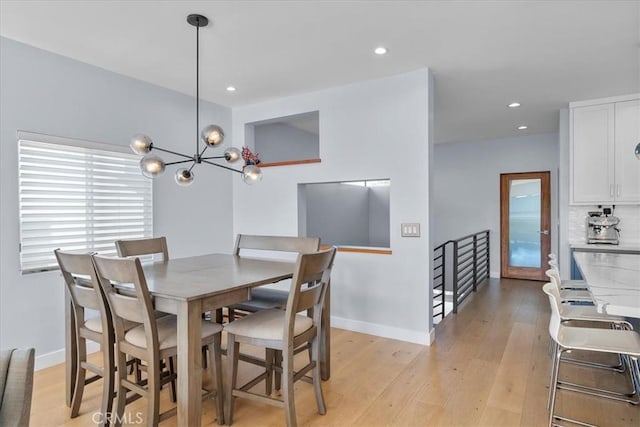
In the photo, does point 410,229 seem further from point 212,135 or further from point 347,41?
point 212,135

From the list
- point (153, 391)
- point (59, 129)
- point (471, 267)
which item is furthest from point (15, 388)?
point (471, 267)

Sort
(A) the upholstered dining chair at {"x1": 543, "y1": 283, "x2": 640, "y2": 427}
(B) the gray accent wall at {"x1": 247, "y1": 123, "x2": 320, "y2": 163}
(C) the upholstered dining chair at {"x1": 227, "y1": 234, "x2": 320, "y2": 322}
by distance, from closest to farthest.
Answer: (A) the upholstered dining chair at {"x1": 543, "y1": 283, "x2": 640, "y2": 427} → (C) the upholstered dining chair at {"x1": 227, "y1": 234, "x2": 320, "y2": 322} → (B) the gray accent wall at {"x1": 247, "y1": 123, "x2": 320, "y2": 163}

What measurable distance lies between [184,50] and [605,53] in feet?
11.3

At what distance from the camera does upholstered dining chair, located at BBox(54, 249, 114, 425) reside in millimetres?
2029

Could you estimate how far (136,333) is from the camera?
202 centimetres

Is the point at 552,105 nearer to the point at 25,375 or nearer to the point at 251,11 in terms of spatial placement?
the point at 251,11

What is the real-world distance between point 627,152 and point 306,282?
13.8 ft

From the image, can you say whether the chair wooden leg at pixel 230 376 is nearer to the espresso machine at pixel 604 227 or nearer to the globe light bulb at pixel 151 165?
the globe light bulb at pixel 151 165

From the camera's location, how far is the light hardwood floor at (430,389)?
222 cm

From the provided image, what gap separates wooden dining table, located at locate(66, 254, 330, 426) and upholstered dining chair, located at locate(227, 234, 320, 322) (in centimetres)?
29

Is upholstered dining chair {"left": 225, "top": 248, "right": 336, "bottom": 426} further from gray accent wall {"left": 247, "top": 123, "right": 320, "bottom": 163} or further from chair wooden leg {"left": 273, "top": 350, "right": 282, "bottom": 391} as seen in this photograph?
gray accent wall {"left": 247, "top": 123, "right": 320, "bottom": 163}

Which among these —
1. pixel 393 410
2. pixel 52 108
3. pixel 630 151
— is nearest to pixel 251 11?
pixel 52 108

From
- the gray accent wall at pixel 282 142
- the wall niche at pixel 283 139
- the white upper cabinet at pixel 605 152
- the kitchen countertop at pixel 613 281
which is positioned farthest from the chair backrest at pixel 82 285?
the white upper cabinet at pixel 605 152

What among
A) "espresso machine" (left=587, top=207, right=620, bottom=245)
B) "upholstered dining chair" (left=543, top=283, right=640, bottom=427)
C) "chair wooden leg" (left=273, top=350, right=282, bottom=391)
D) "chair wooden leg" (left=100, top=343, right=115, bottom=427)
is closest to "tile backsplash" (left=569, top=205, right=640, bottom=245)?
"espresso machine" (left=587, top=207, right=620, bottom=245)
